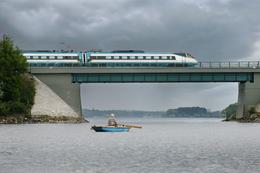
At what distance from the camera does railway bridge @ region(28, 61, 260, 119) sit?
448 ft

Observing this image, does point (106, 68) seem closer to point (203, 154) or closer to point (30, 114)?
point (30, 114)

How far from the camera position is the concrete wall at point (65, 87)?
136 m

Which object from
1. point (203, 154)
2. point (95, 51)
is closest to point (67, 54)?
point (95, 51)

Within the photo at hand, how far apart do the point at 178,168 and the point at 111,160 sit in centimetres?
692

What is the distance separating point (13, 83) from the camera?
126688mm

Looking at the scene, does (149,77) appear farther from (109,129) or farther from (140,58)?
(109,129)

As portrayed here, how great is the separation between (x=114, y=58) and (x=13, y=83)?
93.1 ft

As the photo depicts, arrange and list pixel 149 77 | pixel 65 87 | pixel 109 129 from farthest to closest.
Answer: pixel 149 77
pixel 65 87
pixel 109 129

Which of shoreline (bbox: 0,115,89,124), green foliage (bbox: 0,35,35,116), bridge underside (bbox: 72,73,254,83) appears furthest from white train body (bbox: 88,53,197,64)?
green foliage (bbox: 0,35,35,116)

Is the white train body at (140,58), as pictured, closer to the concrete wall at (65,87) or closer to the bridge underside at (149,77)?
the bridge underside at (149,77)

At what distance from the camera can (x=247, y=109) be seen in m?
140

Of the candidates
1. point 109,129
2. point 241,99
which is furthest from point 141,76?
point 109,129

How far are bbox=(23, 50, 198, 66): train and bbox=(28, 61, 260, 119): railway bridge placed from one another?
118 inches

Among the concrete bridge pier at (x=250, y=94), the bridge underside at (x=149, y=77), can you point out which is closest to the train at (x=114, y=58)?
the bridge underside at (x=149, y=77)
